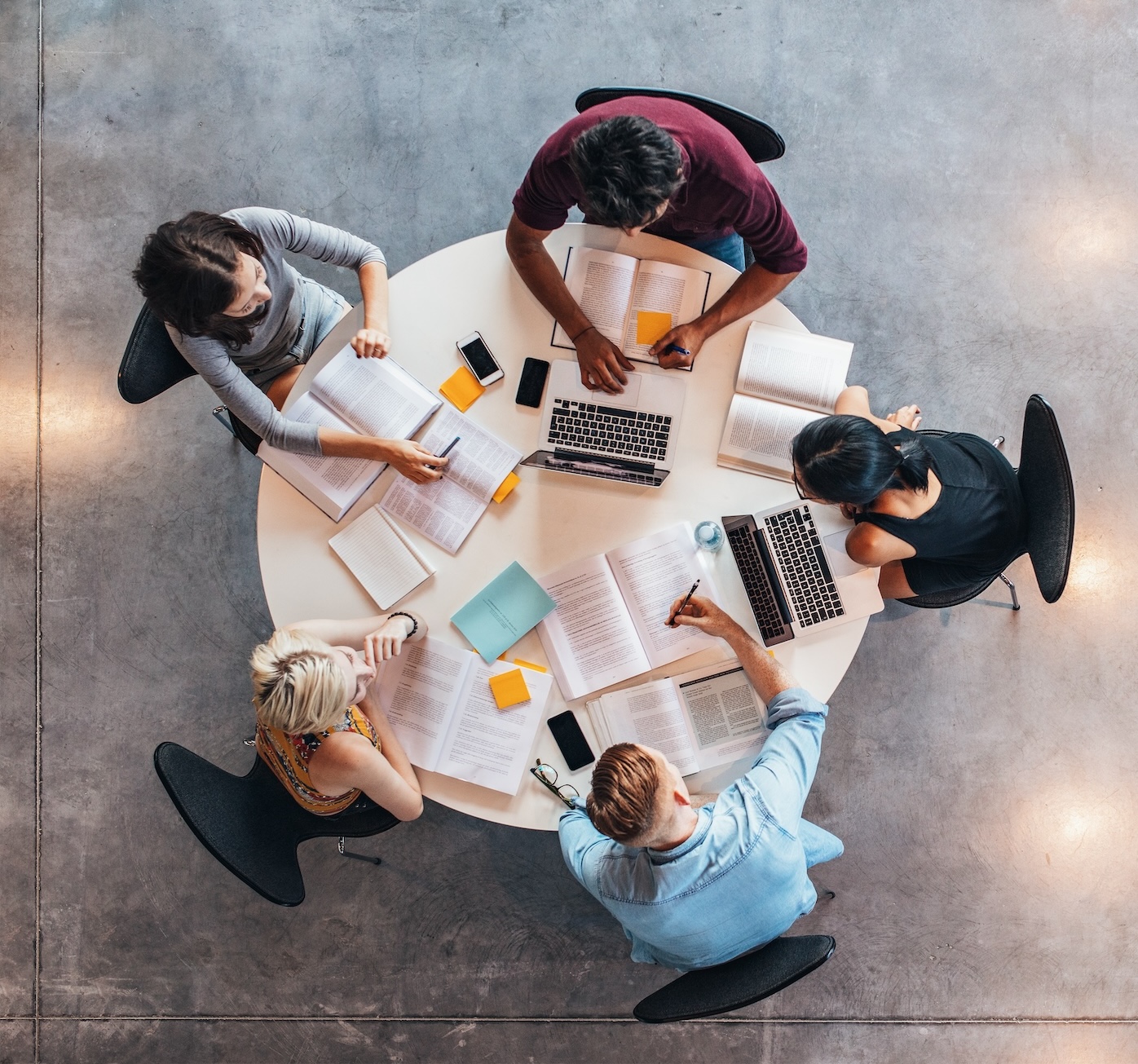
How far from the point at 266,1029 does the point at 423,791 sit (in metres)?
1.42

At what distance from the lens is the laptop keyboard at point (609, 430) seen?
2.11 metres

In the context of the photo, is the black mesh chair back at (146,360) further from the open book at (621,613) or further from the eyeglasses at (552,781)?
the eyeglasses at (552,781)

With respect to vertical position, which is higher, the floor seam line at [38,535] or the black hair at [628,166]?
the black hair at [628,166]

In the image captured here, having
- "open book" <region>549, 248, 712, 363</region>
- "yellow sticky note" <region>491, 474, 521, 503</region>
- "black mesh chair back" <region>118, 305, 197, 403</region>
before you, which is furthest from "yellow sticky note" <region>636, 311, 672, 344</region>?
"black mesh chair back" <region>118, 305, 197, 403</region>

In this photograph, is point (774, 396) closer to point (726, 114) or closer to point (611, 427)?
point (611, 427)

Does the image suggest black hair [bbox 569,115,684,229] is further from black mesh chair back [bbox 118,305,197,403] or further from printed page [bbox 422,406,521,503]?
black mesh chair back [bbox 118,305,197,403]

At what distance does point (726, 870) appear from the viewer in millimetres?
1827

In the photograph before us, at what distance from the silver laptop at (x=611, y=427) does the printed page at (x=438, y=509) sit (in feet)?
0.63

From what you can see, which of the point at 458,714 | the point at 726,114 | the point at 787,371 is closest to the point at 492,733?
the point at 458,714

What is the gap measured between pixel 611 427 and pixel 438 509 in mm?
488

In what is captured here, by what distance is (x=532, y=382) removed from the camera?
83.5 inches

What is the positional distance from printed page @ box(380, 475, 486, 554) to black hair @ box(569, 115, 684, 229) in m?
0.72

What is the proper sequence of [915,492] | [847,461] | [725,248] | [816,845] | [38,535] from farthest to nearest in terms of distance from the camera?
[38,535], [725,248], [816,845], [915,492], [847,461]

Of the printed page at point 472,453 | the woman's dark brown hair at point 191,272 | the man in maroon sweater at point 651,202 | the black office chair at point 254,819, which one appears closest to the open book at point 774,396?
the man in maroon sweater at point 651,202
